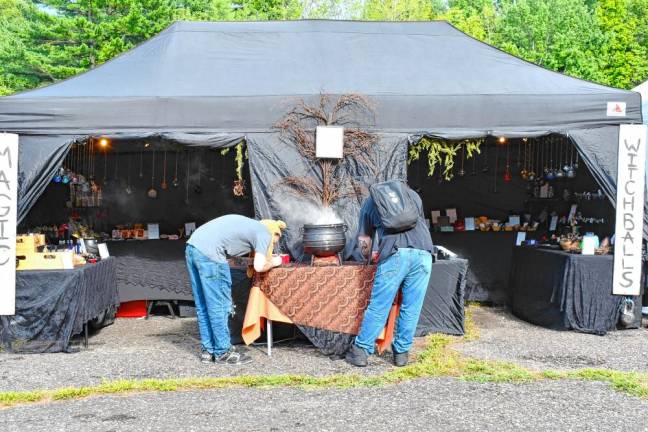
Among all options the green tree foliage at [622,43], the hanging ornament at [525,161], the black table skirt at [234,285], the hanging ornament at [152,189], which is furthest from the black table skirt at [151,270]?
the green tree foliage at [622,43]

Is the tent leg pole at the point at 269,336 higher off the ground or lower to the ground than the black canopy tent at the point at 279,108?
lower

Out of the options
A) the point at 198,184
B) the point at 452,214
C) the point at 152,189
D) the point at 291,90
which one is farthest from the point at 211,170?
the point at 452,214

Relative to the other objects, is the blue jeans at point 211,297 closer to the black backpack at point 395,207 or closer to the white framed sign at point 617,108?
the black backpack at point 395,207

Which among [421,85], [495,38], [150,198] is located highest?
[495,38]

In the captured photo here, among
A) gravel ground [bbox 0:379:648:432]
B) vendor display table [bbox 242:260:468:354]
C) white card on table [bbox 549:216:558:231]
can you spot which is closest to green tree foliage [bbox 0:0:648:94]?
white card on table [bbox 549:216:558:231]

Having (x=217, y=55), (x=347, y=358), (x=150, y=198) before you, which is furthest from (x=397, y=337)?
(x=150, y=198)

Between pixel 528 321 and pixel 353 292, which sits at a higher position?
pixel 353 292

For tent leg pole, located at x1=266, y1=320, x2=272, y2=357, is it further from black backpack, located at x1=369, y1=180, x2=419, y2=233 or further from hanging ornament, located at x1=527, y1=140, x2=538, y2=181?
hanging ornament, located at x1=527, y1=140, x2=538, y2=181

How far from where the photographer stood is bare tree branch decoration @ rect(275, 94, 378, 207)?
6.77m

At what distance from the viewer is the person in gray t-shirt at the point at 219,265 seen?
5609 mm

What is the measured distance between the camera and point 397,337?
18.5 feet

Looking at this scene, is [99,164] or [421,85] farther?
[99,164]

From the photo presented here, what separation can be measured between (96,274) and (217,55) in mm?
2529

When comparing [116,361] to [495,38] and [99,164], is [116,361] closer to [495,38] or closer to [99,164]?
[99,164]
